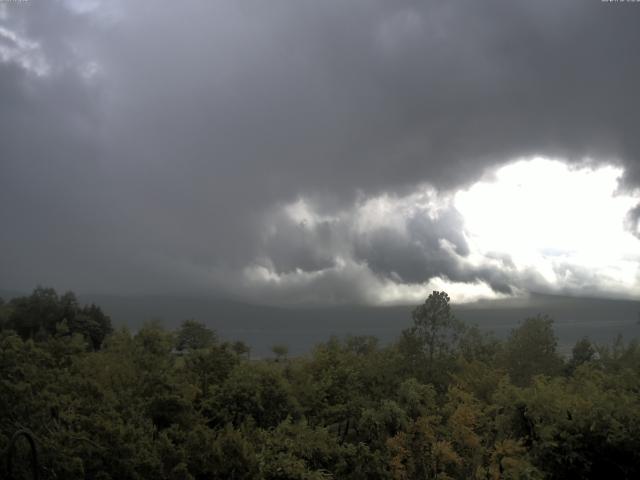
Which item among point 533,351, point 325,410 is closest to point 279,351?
point 325,410

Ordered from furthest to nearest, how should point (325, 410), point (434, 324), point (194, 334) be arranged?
point (194, 334) < point (434, 324) < point (325, 410)

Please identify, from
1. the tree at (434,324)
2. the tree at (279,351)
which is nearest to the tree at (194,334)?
the tree at (279,351)

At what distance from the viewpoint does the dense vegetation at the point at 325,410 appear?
1738 cm

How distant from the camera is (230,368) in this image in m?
27.4

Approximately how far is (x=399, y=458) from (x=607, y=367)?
18.3m

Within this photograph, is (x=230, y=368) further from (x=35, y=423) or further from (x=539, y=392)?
(x=539, y=392)

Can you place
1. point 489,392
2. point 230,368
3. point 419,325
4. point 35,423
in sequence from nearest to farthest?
point 35,423, point 230,368, point 489,392, point 419,325

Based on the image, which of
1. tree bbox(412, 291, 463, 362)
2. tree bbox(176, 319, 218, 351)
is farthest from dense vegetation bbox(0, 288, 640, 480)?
tree bbox(176, 319, 218, 351)

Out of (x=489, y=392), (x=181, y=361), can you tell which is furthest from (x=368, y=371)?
(x=181, y=361)

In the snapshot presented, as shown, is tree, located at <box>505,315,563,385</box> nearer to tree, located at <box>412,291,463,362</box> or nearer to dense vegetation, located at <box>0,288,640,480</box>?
dense vegetation, located at <box>0,288,640,480</box>

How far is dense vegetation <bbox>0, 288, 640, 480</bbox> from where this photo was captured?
57.0 ft

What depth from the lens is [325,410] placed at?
26031mm

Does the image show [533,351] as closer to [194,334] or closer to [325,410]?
[325,410]

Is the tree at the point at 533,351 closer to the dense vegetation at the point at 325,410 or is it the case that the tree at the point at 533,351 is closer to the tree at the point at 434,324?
the dense vegetation at the point at 325,410
